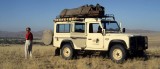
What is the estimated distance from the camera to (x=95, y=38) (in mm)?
16703

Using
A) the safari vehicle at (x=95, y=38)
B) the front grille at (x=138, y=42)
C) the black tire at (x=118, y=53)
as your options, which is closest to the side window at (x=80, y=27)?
the safari vehicle at (x=95, y=38)

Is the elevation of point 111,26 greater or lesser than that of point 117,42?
greater

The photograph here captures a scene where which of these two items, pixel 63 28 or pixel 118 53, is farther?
pixel 63 28

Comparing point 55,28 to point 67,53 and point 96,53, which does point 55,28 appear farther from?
point 96,53

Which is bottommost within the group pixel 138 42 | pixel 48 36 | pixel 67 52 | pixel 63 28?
pixel 67 52

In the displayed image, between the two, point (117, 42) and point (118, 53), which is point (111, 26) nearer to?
point (117, 42)

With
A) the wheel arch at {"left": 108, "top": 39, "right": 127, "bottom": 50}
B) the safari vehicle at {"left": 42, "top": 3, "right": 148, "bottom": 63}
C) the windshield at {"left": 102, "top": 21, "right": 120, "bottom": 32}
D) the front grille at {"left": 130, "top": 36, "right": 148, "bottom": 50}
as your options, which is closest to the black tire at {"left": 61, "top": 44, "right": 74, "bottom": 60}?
the safari vehicle at {"left": 42, "top": 3, "right": 148, "bottom": 63}

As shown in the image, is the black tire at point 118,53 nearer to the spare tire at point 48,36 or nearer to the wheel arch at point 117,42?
the wheel arch at point 117,42

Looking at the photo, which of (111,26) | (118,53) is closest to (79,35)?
(111,26)

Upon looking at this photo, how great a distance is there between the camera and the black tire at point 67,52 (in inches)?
707

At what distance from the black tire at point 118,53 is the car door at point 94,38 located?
2.43ft

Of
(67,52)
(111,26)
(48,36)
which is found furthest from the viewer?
(48,36)

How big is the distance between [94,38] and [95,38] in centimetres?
8

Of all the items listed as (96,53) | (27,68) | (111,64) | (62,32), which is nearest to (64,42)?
(62,32)
